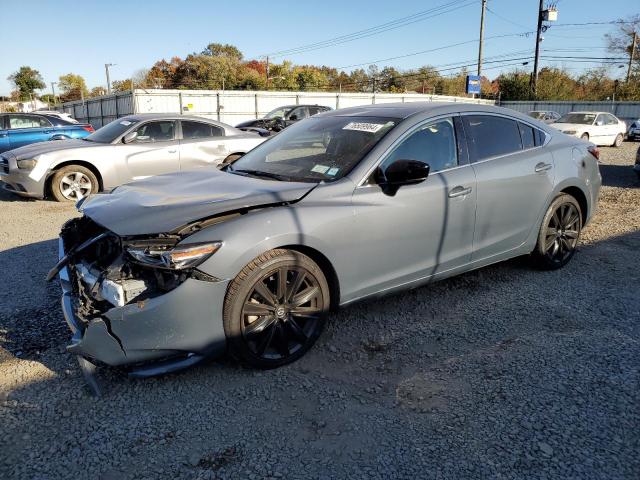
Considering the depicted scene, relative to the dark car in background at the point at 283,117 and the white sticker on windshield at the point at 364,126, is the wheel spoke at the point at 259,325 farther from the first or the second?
the dark car in background at the point at 283,117

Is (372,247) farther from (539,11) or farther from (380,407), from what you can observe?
(539,11)

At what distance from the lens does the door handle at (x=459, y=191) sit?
12.0 ft

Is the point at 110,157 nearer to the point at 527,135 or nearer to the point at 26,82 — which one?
the point at 527,135

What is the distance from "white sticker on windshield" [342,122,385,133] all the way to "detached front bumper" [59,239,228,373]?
1.72 metres

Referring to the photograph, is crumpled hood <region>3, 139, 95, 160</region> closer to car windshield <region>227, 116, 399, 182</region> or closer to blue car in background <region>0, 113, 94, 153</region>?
blue car in background <region>0, 113, 94, 153</region>

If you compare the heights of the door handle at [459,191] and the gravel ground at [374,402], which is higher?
the door handle at [459,191]

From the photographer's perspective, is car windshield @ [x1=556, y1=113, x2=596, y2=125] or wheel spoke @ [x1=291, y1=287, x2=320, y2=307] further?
car windshield @ [x1=556, y1=113, x2=596, y2=125]

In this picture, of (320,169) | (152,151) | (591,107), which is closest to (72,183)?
(152,151)

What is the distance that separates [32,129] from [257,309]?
1252 centimetres

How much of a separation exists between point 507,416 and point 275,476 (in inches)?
50.5

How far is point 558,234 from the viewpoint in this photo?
4.70 m

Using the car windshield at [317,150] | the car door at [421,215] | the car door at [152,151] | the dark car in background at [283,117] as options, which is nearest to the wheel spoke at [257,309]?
the car door at [421,215]

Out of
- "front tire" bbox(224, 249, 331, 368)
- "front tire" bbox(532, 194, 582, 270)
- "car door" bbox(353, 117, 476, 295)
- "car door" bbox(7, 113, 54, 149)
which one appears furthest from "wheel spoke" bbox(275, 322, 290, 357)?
"car door" bbox(7, 113, 54, 149)

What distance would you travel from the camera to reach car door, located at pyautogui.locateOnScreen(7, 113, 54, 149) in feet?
40.8
